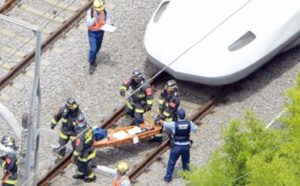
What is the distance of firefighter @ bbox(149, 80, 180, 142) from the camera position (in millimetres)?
28547

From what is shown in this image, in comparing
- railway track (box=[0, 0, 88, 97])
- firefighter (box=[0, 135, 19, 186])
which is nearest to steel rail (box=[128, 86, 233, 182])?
firefighter (box=[0, 135, 19, 186])

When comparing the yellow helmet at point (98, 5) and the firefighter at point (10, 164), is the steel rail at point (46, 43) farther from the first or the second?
the firefighter at point (10, 164)

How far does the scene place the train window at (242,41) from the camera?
29.9m

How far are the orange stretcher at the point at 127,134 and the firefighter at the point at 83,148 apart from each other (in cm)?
54

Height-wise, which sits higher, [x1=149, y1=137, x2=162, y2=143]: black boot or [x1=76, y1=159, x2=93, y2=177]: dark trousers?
[x1=76, y1=159, x2=93, y2=177]: dark trousers

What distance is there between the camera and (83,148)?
27.5 metres

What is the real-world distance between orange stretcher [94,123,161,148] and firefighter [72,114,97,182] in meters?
0.54

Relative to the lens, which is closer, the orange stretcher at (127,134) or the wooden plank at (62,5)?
the orange stretcher at (127,134)

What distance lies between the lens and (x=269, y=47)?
99.2 feet

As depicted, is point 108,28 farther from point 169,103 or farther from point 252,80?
point 252,80

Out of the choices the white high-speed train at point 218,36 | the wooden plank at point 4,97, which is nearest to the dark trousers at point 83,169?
the wooden plank at point 4,97

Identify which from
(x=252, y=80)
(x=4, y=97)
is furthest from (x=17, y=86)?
(x=252, y=80)

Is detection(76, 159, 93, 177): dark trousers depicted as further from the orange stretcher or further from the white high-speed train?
the white high-speed train

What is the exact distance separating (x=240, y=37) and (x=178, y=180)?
11.8 ft
